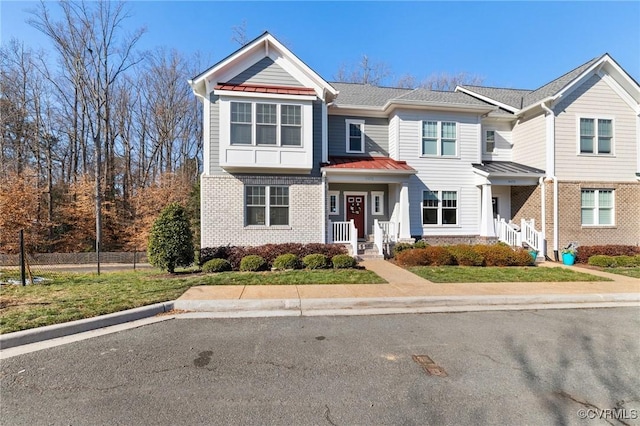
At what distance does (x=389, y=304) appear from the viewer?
6.59 m

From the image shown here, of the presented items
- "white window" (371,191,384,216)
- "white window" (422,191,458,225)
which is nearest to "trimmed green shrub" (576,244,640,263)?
"white window" (422,191,458,225)

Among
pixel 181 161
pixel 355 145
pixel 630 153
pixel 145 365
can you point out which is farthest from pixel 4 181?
pixel 630 153

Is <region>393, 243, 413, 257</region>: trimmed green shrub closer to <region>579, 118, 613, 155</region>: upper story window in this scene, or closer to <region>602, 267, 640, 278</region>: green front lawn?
<region>602, 267, 640, 278</region>: green front lawn

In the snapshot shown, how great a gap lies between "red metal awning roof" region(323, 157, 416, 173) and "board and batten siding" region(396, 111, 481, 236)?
2.43 feet

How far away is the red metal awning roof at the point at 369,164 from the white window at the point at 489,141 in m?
5.36

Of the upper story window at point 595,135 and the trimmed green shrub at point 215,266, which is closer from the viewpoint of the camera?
the trimmed green shrub at point 215,266

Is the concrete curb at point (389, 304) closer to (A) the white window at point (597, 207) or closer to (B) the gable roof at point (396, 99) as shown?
(A) the white window at point (597, 207)

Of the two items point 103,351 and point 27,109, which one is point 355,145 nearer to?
point 103,351

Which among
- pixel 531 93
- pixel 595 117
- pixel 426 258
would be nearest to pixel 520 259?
pixel 426 258

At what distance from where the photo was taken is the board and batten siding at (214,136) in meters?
12.5

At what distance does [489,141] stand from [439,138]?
11.9ft

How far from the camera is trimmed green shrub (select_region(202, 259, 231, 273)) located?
970 cm

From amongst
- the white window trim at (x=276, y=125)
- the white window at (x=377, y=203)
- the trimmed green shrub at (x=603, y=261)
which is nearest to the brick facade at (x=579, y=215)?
the trimmed green shrub at (x=603, y=261)

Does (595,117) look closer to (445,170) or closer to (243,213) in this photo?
(445,170)
